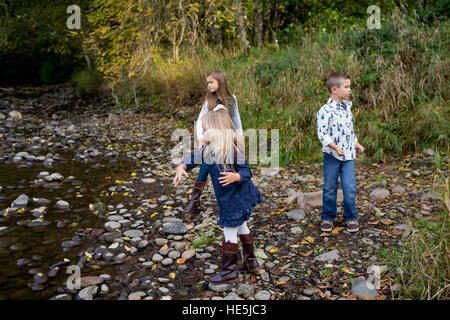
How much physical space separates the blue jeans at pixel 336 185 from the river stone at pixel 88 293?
252 centimetres

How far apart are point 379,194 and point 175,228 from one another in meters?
2.79

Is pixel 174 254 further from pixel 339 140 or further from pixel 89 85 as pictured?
pixel 89 85

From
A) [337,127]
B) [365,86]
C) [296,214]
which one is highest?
[365,86]

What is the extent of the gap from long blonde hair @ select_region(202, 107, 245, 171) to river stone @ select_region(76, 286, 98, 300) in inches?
58.1

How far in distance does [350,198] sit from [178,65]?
7.84 metres

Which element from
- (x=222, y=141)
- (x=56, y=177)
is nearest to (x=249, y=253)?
(x=222, y=141)

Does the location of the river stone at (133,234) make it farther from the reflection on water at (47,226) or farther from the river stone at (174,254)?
the river stone at (174,254)

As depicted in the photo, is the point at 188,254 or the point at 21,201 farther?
the point at 21,201

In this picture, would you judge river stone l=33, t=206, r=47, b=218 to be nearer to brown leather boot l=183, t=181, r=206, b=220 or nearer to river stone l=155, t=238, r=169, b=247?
river stone l=155, t=238, r=169, b=247

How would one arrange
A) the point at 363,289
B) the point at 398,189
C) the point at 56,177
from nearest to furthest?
the point at 363,289 → the point at 398,189 → the point at 56,177

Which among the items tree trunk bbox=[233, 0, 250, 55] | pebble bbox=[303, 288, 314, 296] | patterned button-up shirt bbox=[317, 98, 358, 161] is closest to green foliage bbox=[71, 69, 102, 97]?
tree trunk bbox=[233, 0, 250, 55]

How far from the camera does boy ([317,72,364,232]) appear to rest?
390cm

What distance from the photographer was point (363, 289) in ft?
9.75
